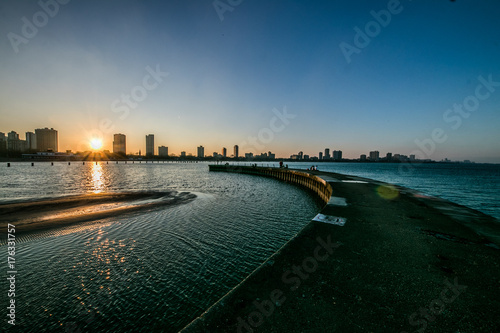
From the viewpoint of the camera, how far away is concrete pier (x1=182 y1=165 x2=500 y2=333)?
257 cm

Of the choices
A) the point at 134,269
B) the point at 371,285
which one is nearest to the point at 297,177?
the point at 134,269

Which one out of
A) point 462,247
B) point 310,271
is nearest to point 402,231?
point 462,247

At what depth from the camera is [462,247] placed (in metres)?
4.81

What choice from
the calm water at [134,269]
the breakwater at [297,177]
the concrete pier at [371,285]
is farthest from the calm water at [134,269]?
the breakwater at [297,177]

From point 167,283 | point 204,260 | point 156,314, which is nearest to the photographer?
point 156,314

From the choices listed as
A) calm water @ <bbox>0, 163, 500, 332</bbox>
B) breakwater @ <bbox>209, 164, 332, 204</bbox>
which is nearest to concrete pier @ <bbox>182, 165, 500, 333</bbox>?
calm water @ <bbox>0, 163, 500, 332</bbox>

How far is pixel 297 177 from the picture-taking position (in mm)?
34406

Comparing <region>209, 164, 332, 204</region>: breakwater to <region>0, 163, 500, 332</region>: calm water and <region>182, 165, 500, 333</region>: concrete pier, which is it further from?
<region>182, 165, 500, 333</region>: concrete pier

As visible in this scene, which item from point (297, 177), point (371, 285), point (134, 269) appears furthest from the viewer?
point (297, 177)

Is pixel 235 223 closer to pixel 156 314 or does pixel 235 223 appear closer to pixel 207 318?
pixel 156 314

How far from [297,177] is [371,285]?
104 feet

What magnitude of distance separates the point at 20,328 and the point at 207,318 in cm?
462

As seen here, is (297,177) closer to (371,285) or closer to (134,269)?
(134,269)

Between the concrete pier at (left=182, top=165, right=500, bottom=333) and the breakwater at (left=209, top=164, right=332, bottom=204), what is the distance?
923cm
